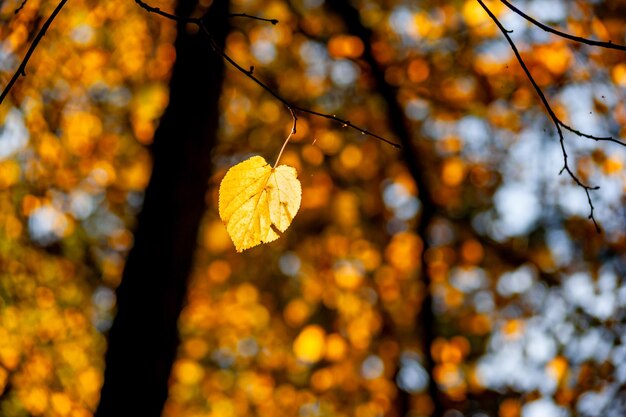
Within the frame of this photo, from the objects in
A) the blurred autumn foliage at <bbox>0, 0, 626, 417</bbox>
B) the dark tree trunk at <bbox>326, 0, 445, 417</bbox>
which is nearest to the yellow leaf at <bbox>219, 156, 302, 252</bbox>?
the blurred autumn foliage at <bbox>0, 0, 626, 417</bbox>

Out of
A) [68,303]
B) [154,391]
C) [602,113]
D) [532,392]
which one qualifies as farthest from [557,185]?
[68,303]

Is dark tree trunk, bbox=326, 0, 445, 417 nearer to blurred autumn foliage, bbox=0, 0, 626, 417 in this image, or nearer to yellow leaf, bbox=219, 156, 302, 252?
blurred autumn foliage, bbox=0, 0, 626, 417

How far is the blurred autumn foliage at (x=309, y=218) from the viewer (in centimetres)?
372

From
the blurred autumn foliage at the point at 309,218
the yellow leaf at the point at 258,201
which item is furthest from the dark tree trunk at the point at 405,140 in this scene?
the yellow leaf at the point at 258,201

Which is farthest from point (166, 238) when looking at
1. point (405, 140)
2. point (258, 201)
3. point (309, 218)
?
point (309, 218)

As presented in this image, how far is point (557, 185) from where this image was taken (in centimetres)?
514

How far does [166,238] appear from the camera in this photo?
3.40 metres

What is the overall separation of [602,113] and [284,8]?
271 centimetres

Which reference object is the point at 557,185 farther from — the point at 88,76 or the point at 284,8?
the point at 88,76

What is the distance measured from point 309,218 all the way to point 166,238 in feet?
11.9

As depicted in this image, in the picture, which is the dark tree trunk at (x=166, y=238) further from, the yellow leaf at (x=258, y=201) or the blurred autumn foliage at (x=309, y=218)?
the yellow leaf at (x=258, y=201)

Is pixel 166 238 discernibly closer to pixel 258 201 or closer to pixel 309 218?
pixel 258 201

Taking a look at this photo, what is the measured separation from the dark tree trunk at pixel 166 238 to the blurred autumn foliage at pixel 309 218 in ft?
0.04

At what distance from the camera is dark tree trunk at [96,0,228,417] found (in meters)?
3.10
